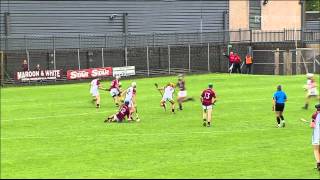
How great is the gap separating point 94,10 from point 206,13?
12.7 m

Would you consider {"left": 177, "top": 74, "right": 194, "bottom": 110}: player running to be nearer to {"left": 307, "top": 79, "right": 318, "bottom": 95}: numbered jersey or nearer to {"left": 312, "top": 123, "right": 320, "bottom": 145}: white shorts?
{"left": 307, "top": 79, "right": 318, "bottom": 95}: numbered jersey

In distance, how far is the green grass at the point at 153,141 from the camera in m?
21.1

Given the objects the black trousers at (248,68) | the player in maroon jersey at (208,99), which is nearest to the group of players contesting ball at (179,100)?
the player in maroon jersey at (208,99)

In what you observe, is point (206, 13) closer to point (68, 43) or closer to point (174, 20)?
point (174, 20)

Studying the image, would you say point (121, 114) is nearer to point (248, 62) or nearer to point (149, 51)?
point (149, 51)

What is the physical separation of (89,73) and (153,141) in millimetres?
29584

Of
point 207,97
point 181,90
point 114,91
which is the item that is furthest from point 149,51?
point 207,97

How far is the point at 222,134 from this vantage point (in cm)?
2886

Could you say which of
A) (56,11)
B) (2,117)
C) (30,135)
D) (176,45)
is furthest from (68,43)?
(30,135)

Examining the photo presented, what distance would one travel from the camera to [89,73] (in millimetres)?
56000

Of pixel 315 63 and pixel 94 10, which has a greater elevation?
pixel 94 10

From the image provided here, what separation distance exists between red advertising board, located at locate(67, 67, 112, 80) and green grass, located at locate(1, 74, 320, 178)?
9781 mm

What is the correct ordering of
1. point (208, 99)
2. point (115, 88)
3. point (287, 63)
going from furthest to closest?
1. point (287, 63)
2. point (115, 88)
3. point (208, 99)

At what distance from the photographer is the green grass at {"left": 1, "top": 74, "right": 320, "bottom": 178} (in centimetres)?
A: 2114
